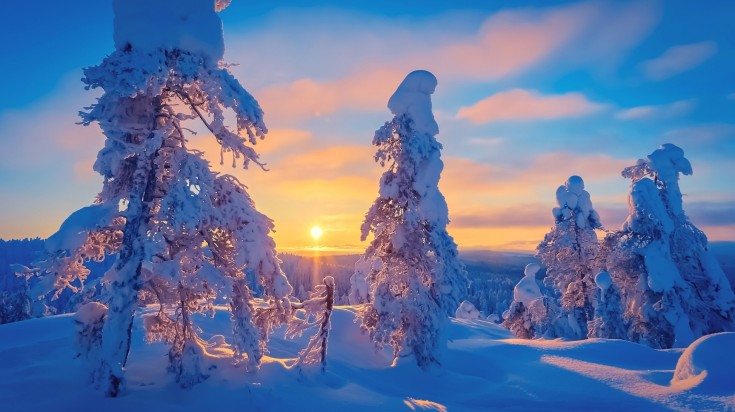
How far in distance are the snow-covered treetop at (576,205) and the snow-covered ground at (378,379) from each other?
10.7 metres

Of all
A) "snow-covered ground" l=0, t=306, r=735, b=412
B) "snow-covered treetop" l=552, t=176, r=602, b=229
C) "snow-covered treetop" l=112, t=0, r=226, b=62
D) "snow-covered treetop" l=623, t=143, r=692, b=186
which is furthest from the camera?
"snow-covered treetop" l=552, t=176, r=602, b=229

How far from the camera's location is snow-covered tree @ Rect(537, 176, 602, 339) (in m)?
27.6

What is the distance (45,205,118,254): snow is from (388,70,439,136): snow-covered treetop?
1121 cm

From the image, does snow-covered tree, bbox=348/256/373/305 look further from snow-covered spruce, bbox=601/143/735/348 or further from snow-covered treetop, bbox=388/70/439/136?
snow-covered spruce, bbox=601/143/735/348

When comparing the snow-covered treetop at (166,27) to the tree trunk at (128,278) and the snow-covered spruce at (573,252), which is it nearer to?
the tree trunk at (128,278)

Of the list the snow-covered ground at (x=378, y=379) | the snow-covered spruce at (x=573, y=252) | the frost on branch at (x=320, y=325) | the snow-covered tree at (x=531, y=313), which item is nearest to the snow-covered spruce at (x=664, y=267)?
the snow-covered spruce at (x=573, y=252)

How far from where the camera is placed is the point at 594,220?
28297 millimetres

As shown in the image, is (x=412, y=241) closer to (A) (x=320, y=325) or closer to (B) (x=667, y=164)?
(A) (x=320, y=325)

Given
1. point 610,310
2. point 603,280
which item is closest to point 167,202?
point 603,280

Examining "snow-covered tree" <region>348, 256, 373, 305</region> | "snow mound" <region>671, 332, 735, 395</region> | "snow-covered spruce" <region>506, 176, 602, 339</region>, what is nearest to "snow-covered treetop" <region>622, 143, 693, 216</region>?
"snow-covered spruce" <region>506, 176, 602, 339</region>

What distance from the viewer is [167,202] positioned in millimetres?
8148

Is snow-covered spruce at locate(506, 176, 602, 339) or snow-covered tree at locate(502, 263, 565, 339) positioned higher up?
snow-covered spruce at locate(506, 176, 602, 339)

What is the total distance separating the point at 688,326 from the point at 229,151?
1114 inches

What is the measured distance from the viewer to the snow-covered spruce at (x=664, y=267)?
2497 centimetres
